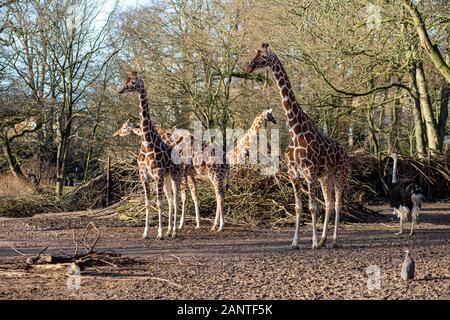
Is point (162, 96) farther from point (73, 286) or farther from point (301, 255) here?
point (73, 286)

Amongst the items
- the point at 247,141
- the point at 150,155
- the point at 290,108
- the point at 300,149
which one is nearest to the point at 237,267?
the point at 300,149

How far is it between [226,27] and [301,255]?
1272 cm

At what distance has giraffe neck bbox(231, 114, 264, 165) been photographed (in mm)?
14711

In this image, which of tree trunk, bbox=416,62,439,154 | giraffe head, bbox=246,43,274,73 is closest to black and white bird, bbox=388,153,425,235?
giraffe head, bbox=246,43,274,73

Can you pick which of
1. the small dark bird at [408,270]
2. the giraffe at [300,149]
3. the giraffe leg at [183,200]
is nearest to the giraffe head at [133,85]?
the giraffe leg at [183,200]

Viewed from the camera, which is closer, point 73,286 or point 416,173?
point 73,286

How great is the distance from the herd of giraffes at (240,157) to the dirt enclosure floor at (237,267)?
70 cm

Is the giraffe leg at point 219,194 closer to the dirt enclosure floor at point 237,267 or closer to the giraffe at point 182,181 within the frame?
the dirt enclosure floor at point 237,267

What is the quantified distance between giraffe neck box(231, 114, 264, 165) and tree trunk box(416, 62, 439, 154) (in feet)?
27.1

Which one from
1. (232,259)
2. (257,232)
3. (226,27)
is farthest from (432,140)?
(232,259)

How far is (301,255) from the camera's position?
1008 cm

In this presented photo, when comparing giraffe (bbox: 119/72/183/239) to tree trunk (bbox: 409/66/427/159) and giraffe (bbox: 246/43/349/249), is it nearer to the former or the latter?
giraffe (bbox: 246/43/349/249)

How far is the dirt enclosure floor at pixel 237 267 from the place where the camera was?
7059mm
